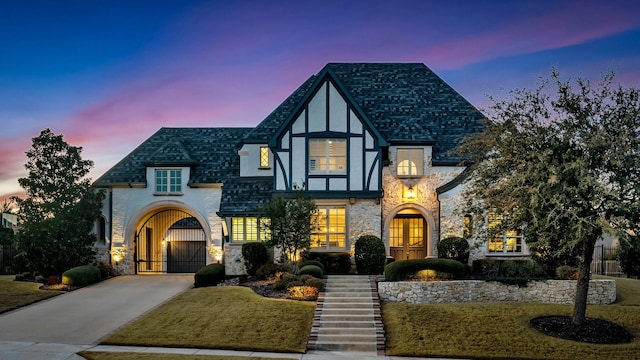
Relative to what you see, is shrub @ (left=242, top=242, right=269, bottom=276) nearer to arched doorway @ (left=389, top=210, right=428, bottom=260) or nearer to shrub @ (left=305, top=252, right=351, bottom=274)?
shrub @ (left=305, top=252, right=351, bottom=274)

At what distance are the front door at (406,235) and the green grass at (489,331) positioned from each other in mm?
8105

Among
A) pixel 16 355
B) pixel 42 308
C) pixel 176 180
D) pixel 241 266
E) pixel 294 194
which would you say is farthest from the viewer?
pixel 176 180

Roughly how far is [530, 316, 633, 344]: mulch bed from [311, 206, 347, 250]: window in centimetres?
977

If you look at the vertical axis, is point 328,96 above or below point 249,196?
above

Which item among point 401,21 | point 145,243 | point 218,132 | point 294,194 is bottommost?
point 145,243

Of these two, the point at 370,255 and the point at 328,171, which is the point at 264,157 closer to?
the point at 328,171

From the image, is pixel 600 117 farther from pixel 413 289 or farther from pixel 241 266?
pixel 241 266

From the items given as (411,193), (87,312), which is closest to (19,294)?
(87,312)

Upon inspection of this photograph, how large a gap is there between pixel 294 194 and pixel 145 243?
12.0 metres

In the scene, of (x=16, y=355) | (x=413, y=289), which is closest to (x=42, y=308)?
(x=16, y=355)

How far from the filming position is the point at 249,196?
Result: 2595 centimetres

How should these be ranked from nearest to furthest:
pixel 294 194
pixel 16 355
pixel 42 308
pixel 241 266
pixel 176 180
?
pixel 16 355
pixel 42 308
pixel 294 194
pixel 241 266
pixel 176 180

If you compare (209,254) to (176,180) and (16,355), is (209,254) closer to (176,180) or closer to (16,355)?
(176,180)

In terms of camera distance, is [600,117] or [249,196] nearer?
[600,117]
